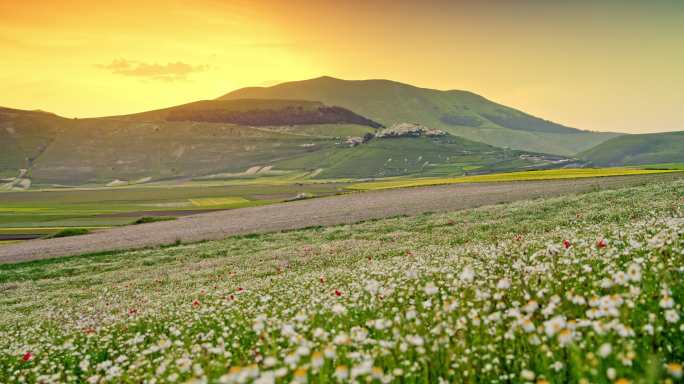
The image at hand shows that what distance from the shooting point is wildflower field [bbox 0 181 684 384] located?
599cm

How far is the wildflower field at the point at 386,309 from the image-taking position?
5.99 m

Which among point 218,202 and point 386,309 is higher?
point 386,309

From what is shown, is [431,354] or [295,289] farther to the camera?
[295,289]

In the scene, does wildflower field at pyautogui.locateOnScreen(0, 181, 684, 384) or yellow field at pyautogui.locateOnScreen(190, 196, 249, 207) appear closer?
wildflower field at pyautogui.locateOnScreen(0, 181, 684, 384)

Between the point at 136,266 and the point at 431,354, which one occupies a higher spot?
the point at 431,354

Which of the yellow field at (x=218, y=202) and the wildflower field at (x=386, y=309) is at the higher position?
the wildflower field at (x=386, y=309)

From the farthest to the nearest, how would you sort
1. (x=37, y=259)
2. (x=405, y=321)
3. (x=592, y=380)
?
(x=37, y=259) < (x=405, y=321) < (x=592, y=380)

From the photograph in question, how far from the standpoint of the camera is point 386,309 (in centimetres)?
902

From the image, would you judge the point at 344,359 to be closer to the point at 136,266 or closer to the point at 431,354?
the point at 431,354

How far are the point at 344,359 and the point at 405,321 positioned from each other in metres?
1.48

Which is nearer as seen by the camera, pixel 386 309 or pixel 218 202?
pixel 386 309

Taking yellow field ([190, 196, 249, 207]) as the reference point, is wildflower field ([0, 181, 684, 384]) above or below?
above

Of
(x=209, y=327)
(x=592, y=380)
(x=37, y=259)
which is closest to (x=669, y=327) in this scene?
(x=592, y=380)

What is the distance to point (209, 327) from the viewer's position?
12.1 m
